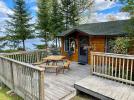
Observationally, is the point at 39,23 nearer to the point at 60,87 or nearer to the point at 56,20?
the point at 56,20

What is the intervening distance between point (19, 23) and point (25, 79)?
1323 centimetres

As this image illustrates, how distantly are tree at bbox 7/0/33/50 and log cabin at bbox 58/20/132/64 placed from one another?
7.03 m

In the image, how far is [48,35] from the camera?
693 inches

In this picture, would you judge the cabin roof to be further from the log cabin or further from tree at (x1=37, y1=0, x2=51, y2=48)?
tree at (x1=37, y1=0, x2=51, y2=48)

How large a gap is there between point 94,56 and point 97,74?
0.80m

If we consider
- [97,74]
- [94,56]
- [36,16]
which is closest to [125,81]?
[97,74]

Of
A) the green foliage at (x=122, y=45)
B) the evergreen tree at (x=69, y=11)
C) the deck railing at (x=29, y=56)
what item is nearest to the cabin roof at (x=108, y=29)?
the green foliage at (x=122, y=45)

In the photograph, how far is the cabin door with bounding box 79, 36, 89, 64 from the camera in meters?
10.2

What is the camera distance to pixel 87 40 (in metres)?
10.1

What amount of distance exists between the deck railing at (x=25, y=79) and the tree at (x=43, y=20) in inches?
450

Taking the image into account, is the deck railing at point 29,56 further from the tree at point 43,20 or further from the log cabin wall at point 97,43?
the tree at point 43,20

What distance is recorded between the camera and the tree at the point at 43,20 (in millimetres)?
17078

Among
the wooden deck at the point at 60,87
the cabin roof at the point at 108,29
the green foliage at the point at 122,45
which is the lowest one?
the wooden deck at the point at 60,87

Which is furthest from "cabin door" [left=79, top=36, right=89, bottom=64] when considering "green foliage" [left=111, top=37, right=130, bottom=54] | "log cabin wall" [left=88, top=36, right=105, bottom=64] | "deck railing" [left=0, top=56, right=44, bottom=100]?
"deck railing" [left=0, top=56, right=44, bottom=100]
